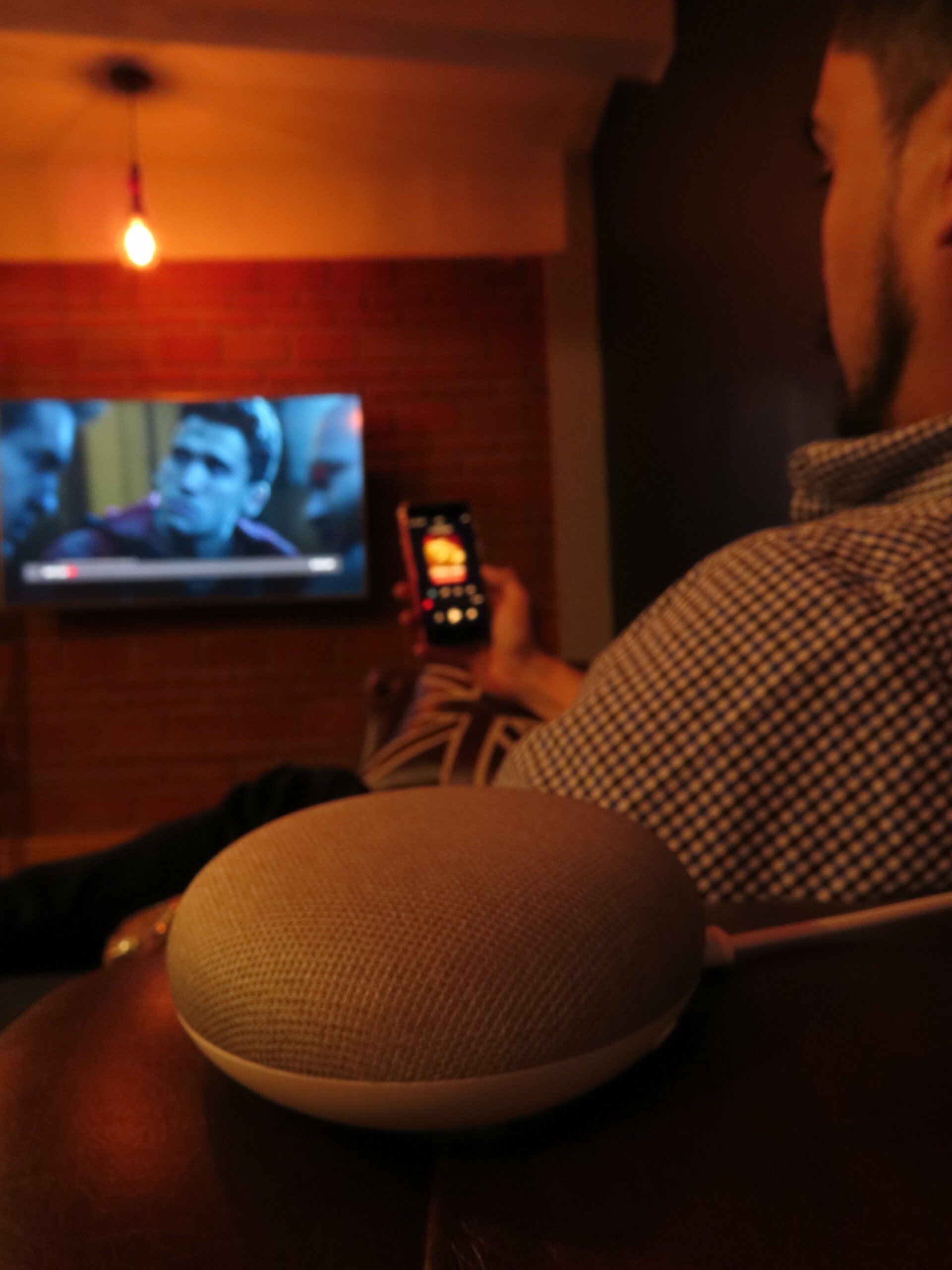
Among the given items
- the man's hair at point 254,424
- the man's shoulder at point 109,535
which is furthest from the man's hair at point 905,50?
the man's shoulder at point 109,535

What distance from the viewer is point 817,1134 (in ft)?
0.88

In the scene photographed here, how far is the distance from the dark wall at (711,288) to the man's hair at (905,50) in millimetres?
280

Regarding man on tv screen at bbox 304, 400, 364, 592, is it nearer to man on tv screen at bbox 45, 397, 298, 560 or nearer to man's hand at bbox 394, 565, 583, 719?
man on tv screen at bbox 45, 397, 298, 560

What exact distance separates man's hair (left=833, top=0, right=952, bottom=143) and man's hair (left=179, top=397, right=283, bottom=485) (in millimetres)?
1956

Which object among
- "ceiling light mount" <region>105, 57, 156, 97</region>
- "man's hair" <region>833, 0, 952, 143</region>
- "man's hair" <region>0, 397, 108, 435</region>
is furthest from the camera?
"man's hair" <region>0, 397, 108, 435</region>

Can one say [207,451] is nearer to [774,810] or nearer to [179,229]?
[179,229]

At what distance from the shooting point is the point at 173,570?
2.65 metres

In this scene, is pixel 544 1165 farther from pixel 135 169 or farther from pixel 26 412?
pixel 26 412

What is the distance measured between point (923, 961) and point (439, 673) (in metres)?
1.12

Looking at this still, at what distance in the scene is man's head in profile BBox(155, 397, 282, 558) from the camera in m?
2.63

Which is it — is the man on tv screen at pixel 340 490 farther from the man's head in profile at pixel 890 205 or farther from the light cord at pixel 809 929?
the light cord at pixel 809 929

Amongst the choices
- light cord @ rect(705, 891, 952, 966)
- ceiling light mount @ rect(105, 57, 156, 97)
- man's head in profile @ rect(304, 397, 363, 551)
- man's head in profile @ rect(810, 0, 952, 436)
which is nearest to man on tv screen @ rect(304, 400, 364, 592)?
man's head in profile @ rect(304, 397, 363, 551)

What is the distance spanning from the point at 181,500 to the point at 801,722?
244 cm

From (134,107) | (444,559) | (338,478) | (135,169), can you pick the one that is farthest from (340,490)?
(444,559)
